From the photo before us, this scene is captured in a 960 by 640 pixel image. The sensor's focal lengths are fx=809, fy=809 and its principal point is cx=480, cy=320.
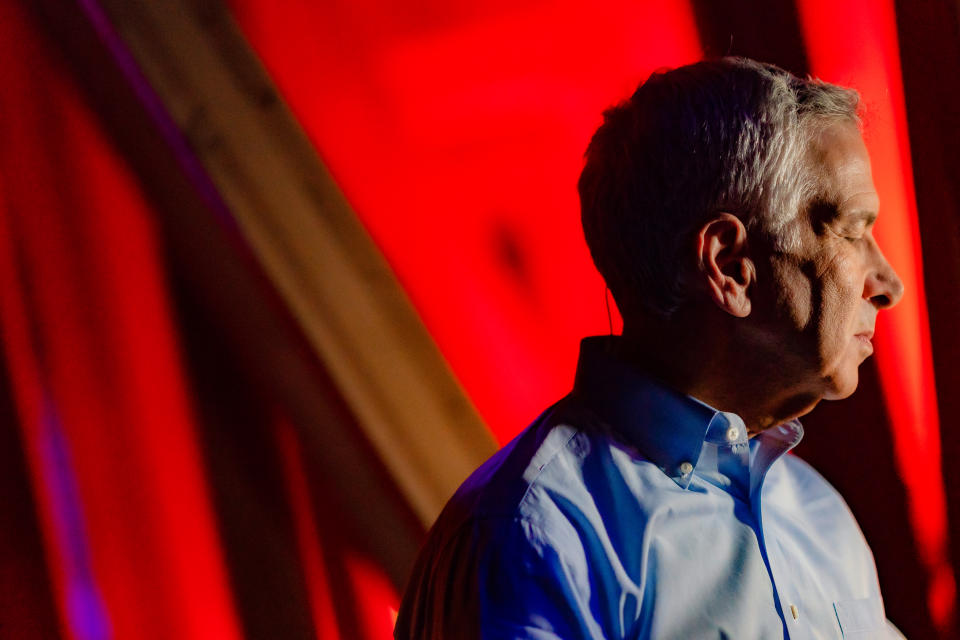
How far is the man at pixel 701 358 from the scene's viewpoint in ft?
2.82

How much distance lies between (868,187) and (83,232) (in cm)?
106

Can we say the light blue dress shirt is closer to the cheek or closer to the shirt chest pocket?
the shirt chest pocket

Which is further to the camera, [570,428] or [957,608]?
[957,608]

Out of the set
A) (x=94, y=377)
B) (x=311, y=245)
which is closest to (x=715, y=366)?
(x=311, y=245)

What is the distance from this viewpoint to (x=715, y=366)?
0.97 m

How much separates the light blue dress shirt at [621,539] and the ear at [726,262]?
→ 0.41ft

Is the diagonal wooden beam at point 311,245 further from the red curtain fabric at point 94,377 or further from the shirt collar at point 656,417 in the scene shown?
the shirt collar at point 656,417

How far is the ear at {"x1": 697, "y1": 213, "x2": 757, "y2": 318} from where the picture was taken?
3.08 feet

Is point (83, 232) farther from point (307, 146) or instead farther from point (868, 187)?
point (868, 187)

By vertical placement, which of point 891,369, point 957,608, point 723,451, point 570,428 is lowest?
point 957,608

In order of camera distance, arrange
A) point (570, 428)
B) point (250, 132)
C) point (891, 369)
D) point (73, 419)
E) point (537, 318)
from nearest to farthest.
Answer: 1. point (570, 428)
2. point (73, 419)
3. point (250, 132)
4. point (537, 318)
5. point (891, 369)

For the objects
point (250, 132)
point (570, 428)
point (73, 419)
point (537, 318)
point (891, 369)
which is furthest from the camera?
point (891, 369)

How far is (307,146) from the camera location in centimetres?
131

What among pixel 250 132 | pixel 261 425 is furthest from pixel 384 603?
pixel 250 132
